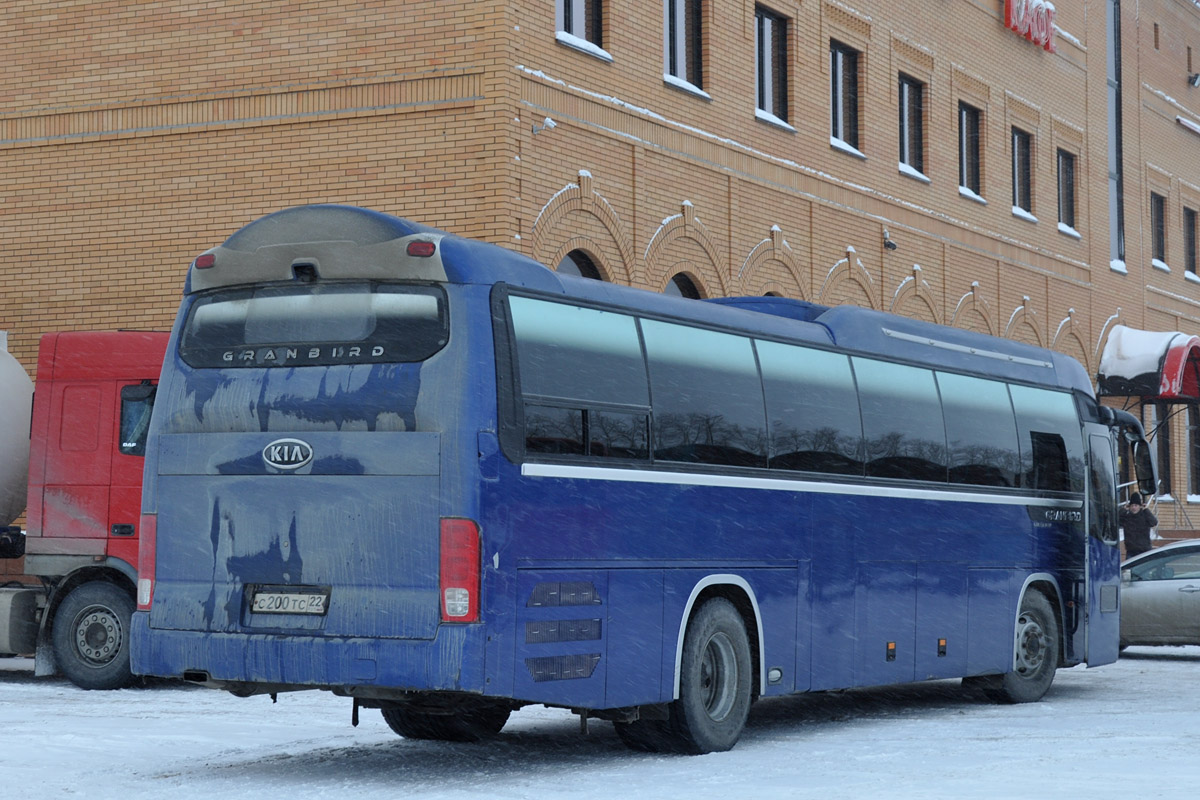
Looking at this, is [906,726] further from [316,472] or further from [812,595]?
[316,472]

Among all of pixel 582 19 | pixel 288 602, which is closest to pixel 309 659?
pixel 288 602

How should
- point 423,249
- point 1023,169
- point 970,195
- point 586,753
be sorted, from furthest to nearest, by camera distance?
point 1023,169 < point 970,195 < point 586,753 < point 423,249

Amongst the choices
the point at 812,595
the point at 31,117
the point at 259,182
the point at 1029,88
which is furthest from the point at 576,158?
the point at 1029,88

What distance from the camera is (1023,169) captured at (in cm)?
3231

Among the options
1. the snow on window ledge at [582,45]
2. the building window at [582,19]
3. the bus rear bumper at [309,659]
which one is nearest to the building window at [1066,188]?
the building window at [582,19]

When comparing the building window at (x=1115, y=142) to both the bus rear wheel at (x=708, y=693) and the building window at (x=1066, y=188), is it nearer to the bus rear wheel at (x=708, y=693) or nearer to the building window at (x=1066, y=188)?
the building window at (x=1066, y=188)

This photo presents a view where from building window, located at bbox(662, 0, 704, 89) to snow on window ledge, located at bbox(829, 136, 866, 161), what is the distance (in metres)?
3.67

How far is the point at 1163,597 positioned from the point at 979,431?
600cm

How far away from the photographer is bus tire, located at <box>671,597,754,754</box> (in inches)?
416

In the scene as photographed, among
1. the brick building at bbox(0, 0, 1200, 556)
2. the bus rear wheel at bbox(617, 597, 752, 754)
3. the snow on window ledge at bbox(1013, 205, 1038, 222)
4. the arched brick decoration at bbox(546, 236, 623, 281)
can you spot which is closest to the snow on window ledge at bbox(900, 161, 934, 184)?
the brick building at bbox(0, 0, 1200, 556)

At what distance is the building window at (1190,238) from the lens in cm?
4162

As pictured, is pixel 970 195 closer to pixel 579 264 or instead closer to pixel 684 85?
pixel 684 85

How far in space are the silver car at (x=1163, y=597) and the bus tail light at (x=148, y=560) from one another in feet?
40.9

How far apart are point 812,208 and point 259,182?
8.40 meters
